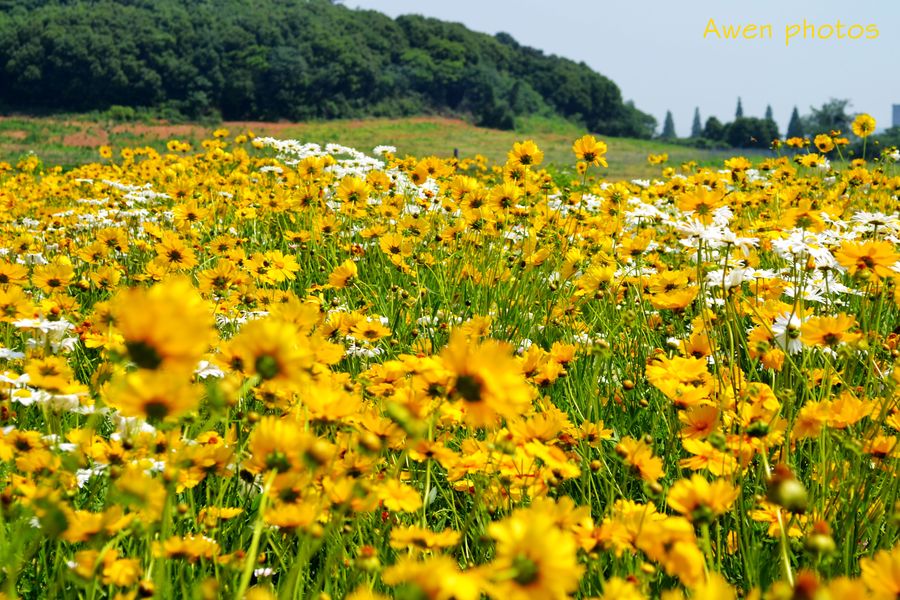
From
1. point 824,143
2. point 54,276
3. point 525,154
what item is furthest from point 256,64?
point 54,276

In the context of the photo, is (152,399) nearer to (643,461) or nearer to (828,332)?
(643,461)

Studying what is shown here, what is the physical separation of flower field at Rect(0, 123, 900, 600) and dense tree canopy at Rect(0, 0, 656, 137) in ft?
130

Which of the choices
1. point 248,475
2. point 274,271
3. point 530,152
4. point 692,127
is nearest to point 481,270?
point 530,152

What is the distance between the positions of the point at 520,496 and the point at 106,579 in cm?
61

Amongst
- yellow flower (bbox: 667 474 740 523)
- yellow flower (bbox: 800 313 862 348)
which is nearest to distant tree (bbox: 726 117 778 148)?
yellow flower (bbox: 800 313 862 348)

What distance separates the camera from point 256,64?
41188 millimetres

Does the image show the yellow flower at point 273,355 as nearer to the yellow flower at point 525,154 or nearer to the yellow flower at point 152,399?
A: the yellow flower at point 152,399

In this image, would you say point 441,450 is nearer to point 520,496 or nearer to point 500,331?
point 520,496

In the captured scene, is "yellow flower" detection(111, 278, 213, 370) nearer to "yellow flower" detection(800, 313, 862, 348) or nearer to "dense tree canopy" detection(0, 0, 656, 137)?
"yellow flower" detection(800, 313, 862, 348)

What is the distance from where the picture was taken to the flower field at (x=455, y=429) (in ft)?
2.11

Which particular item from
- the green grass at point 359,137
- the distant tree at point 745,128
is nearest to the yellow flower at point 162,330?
the green grass at point 359,137

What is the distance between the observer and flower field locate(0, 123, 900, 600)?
2.11ft

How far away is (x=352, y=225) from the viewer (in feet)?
11.2

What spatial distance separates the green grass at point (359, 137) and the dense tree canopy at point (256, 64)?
3.94 metres
